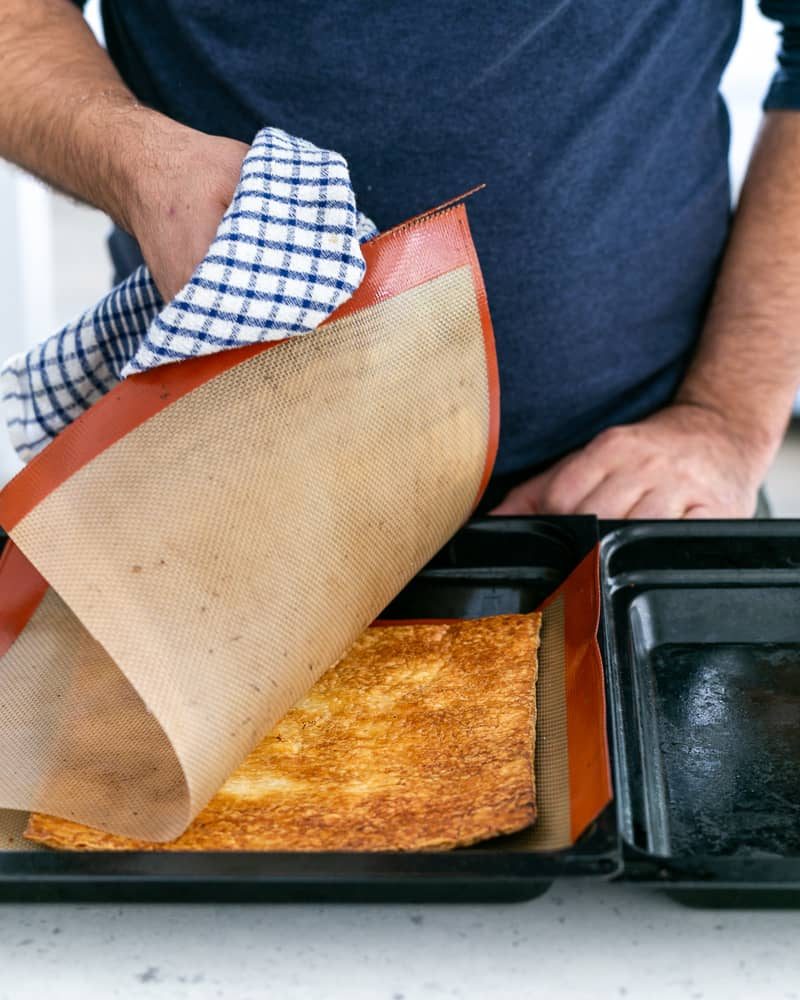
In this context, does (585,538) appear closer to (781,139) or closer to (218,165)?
(218,165)

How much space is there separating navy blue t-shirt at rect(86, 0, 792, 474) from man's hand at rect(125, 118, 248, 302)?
0.95 feet

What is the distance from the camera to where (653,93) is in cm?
128

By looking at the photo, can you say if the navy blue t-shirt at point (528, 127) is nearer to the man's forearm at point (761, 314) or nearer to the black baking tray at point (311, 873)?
the man's forearm at point (761, 314)

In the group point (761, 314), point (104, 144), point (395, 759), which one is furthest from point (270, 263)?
point (761, 314)

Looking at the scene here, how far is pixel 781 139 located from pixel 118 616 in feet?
3.49

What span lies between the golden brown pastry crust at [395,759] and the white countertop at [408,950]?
1.9 inches

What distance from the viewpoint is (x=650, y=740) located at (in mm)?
904

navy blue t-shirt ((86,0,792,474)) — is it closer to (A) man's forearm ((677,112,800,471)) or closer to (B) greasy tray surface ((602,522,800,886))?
(A) man's forearm ((677,112,800,471))

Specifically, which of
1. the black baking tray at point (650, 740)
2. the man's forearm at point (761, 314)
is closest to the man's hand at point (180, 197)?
the black baking tray at point (650, 740)

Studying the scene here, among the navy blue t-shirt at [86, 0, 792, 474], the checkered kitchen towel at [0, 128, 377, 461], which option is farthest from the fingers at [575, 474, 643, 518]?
the checkered kitchen towel at [0, 128, 377, 461]

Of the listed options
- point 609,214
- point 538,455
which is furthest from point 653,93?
point 538,455

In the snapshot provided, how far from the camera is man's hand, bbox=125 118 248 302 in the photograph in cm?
86

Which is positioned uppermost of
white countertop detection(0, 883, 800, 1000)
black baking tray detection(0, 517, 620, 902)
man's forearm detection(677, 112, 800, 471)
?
man's forearm detection(677, 112, 800, 471)

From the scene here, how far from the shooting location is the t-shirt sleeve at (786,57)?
4.46 feet
